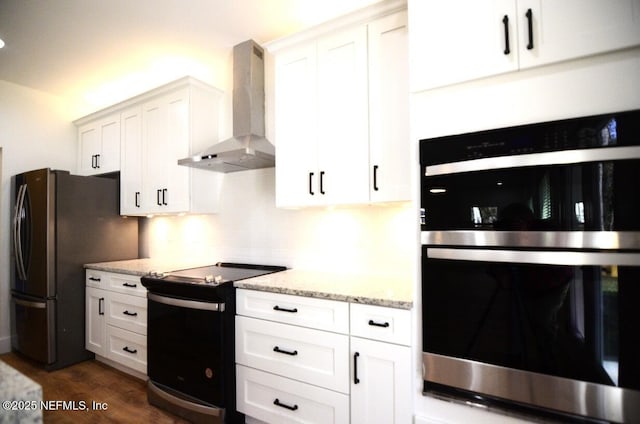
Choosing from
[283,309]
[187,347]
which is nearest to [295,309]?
[283,309]

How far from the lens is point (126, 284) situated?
2498 mm

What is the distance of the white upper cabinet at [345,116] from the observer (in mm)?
1667

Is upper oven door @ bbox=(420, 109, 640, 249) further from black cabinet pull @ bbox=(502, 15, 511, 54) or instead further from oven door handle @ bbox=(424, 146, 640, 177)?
black cabinet pull @ bbox=(502, 15, 511, 54)

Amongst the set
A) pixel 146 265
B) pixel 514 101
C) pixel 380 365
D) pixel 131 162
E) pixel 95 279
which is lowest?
pixel 380 365

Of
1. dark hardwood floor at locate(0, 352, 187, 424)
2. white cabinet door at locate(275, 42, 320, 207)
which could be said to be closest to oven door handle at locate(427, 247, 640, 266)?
white cabinet door at locate(275, 42, 320, 207)

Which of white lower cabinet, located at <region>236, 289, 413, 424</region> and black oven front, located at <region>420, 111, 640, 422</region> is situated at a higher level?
black oven front, located at <region>420, 111, 640, 422</region>

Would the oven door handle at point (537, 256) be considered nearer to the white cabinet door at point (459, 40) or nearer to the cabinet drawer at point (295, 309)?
the cabinet drawer at point (295, 309)

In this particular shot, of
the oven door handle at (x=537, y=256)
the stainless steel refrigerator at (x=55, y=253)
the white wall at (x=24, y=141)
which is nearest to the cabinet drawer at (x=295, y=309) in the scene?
the oven door handle at (x=537, y=256)

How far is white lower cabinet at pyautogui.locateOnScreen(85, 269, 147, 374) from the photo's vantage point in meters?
2.41

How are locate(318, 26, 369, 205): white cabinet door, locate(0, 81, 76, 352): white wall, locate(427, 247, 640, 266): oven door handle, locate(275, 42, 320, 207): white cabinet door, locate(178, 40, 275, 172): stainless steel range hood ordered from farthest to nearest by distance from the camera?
locate(0, 81, 76, 352): white wall, locate(178, 40, 275, 172): stainless steel range hood, locate(275, 42, 320, 207): white cabinet door, locate(318, 26, 369, 205): white cabinet door, locate(427, 247, 640, 266): oven door handle

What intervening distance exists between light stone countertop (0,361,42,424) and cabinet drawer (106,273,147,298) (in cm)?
212

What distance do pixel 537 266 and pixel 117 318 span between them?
10.1 ft

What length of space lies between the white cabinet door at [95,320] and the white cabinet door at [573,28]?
11.4 feet

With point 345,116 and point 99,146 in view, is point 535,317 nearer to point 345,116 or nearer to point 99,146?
point 345,116
